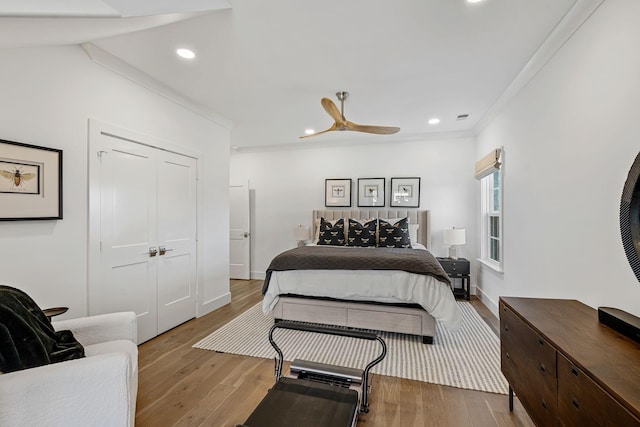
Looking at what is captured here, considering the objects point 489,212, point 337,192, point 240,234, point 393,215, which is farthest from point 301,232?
point 489,212

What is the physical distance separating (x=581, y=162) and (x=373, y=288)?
6.53 ft

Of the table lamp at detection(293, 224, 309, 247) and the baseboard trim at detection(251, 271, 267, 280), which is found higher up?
the table lamp at detection(293, 224, 309, 247)

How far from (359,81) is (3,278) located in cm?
329

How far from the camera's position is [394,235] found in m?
4.33

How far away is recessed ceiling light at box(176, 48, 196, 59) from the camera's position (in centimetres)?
245

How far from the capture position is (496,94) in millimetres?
3279

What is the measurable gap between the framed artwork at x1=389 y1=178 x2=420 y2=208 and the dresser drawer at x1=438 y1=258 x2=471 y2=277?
1.13m

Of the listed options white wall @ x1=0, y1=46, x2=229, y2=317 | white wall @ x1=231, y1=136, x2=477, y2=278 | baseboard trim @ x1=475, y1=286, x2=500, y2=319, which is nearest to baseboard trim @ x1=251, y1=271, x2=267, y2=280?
white wall @ x1=231, y1=136, x2=477, y2=278

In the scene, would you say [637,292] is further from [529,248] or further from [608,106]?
[529,248]

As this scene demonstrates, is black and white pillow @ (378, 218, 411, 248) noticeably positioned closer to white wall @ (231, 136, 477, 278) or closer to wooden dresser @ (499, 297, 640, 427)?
white wall @ (231, 136, 477, 278)

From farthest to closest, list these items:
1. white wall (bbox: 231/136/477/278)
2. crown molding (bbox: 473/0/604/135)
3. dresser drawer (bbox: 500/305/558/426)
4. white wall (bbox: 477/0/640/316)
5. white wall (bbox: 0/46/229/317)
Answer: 1. white wall (bbox: 231/136/477/278)
2. white wall (bbox: 0/46/229/317)
3. crown molding (bbox: 473/0/604/135)
4. white wall (bbox: 477/0/640/316)
5. dresser drawer (bbox: 500/305/558/426)

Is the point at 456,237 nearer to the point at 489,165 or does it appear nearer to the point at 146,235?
the point at 489,165

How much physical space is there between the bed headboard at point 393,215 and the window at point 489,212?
0.82 metres

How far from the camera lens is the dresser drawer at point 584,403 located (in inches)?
36.0
